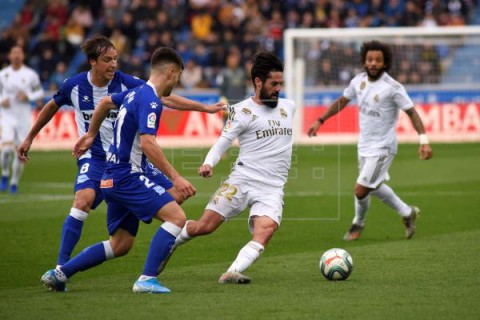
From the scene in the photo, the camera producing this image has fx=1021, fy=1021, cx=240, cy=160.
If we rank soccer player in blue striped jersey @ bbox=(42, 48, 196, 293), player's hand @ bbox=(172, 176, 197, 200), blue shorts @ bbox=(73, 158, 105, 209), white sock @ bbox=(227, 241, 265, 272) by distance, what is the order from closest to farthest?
player's hand @ bbox=(172, 176, 197, 200)
soccer player in blue striped jersey @ bbox=(42, 48, 196, 293)
white sock @ bbox=(227, 241, 265, 272)
blue shorts @ bbox=(73, 158, 105, 209)

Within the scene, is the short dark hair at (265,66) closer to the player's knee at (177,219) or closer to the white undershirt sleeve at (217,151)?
the white undershirt sleeve at (217,151)

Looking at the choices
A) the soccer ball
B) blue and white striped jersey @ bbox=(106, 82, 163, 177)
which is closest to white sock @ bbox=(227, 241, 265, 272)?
the soccer ball

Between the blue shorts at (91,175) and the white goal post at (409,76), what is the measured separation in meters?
18.0

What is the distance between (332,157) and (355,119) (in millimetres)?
2811

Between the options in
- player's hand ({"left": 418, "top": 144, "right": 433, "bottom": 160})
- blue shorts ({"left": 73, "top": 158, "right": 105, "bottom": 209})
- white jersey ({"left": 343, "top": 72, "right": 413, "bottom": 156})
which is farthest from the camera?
white jersey ({"left": 343, "top": 72, "right": 413, "bottom": 156})

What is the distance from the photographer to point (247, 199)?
9.13 m

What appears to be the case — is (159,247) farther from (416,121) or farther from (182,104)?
(416,121)

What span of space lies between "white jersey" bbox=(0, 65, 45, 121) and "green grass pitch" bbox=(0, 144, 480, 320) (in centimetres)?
138

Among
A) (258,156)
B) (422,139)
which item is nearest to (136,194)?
(258,156)

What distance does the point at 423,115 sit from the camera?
91.0ft

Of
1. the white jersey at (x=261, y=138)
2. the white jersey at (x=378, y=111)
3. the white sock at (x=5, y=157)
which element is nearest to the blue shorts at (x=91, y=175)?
the white jersey at (x=261, y=138)

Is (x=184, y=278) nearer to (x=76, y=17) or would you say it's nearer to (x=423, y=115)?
(x=423, y=115)

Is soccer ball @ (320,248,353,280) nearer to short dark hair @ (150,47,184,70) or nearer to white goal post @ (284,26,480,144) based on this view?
short dark hair @ (150,47,184,70)

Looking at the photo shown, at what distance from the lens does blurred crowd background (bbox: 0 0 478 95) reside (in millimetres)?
30812
